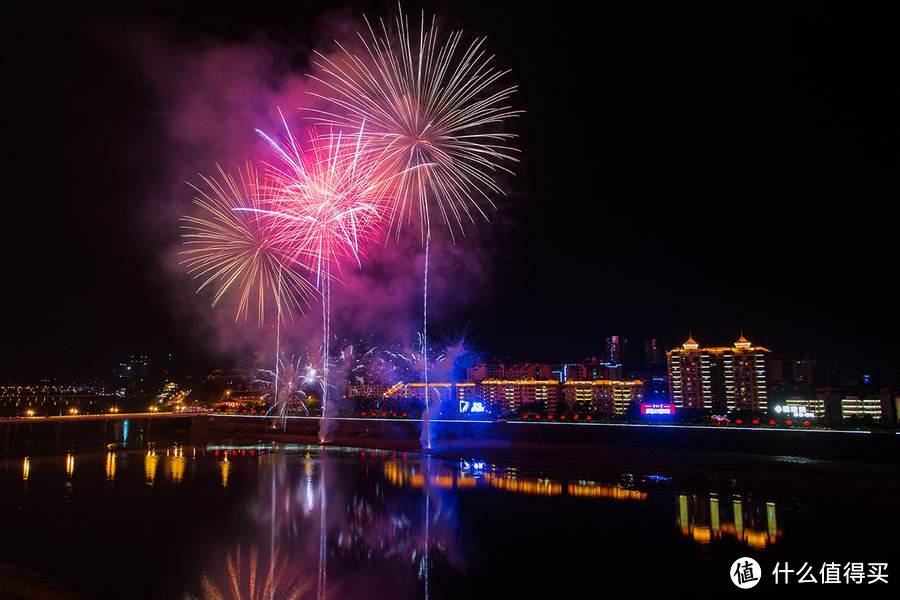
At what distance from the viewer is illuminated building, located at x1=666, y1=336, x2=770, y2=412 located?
91.7m

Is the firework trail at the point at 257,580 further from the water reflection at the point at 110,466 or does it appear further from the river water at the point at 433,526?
the water reflection at the point at 110,466

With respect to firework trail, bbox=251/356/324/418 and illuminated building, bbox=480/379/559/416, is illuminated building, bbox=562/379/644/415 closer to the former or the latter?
illuminated building, bbox=480/379/559/416

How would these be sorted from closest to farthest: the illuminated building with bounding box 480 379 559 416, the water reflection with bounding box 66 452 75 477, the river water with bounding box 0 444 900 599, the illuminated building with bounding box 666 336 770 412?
the river water with bounding box 0 444 900 599
the water reflection with bounding box 66 452 75 477
the illuminated building with bounding box 666 336 770 412
the illuminated building with bounding box 480 379 559 416

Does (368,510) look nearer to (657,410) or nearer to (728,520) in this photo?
(728,520)

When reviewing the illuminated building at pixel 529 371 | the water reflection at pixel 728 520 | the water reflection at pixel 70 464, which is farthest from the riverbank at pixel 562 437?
the illuminated building at pixel 529 371

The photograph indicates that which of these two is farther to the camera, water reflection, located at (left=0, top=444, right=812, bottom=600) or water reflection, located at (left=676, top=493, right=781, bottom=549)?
water reflection, located at (left=676, top=493, right=781, bottom=549)

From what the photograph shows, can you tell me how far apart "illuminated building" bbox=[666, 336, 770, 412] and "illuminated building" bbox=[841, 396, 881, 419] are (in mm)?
12969

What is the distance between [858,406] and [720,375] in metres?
20.9

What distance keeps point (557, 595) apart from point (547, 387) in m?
97.6

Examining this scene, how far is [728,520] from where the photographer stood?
51.9 ft

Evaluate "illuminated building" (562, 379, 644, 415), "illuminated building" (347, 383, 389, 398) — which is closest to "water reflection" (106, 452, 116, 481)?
"illuminated building" (347, 383, 389, 398)

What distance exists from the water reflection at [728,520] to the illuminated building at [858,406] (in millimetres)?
69047

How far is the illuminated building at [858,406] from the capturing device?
7367cm

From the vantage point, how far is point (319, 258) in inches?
1040
